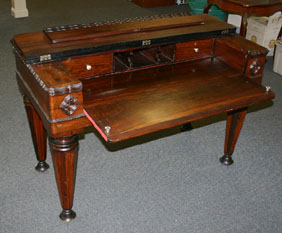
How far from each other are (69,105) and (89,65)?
342 millimetres

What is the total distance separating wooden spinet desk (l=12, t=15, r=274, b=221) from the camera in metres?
1.70

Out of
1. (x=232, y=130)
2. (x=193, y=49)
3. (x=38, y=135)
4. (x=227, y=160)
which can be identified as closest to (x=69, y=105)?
(x=38, y=135)

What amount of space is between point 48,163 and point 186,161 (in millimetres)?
971

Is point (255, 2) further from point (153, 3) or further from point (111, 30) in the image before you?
point (153, 3)

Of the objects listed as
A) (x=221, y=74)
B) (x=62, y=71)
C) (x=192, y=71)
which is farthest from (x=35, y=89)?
(x=221, y=74)

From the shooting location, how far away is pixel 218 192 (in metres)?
2.45

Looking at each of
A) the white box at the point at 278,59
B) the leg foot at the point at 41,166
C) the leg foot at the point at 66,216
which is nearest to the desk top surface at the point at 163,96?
the leg foot at the point at 66,216

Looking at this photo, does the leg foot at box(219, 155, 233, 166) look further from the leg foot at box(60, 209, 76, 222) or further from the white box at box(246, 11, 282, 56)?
the white box at box(246, 11, 282, 56)

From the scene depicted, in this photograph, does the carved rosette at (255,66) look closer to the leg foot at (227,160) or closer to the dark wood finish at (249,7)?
the leg foot at (227,160)

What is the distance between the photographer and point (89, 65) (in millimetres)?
1951

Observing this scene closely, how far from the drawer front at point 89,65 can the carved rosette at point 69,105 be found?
278mm

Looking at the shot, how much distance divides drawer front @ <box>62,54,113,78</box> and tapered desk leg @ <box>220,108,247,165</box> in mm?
907

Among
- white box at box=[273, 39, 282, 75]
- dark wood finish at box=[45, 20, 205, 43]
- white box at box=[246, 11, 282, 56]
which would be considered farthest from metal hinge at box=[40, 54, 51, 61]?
white box at box=[246, 11, 282, 56]

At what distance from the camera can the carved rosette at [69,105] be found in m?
1.67
